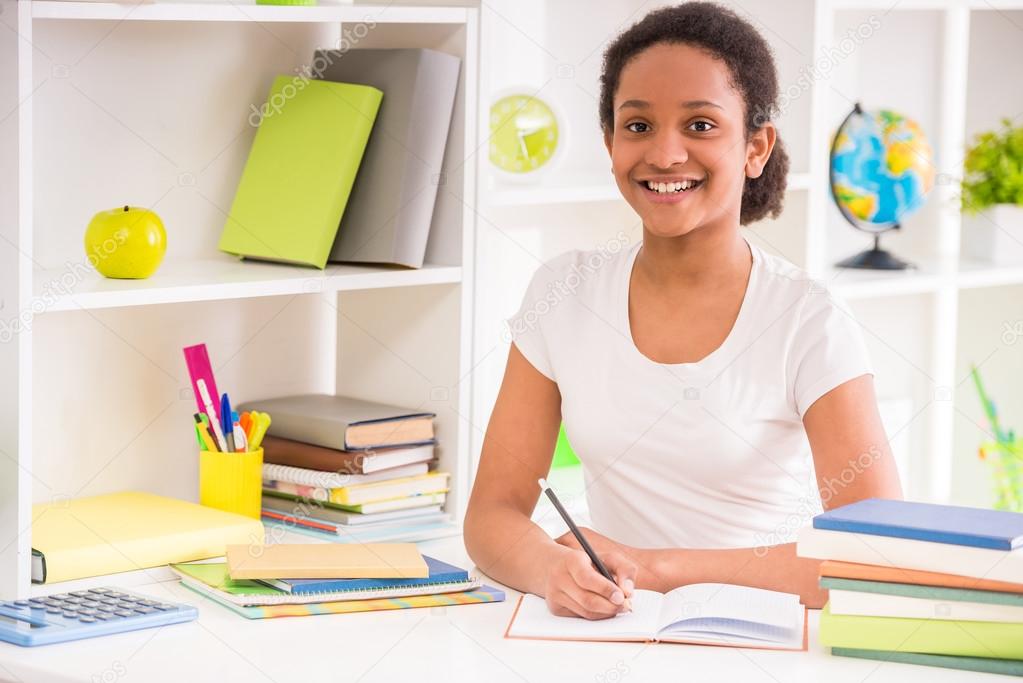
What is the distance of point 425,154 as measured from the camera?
6.22ft

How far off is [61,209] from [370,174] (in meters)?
0.40

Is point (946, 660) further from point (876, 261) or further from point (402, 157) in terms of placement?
point (876, 261)

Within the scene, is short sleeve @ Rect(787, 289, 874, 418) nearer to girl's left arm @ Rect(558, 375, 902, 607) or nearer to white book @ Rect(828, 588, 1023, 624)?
girl's left arm @ Rect(558, 375, 902, 607)

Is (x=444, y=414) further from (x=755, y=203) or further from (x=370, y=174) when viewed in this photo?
(x=755, y=203)

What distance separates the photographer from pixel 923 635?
136 cm

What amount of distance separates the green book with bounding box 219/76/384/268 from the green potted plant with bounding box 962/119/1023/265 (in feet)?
4.84

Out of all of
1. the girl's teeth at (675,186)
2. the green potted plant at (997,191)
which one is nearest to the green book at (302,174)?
the girl's teeth at (675,186)

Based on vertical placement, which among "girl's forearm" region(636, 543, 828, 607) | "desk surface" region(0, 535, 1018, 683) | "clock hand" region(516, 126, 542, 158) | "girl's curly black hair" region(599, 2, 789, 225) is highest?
"girl's curly black hair" region(599, 2, 789, 225)

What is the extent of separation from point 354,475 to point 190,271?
333mm

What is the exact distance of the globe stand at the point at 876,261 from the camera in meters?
2.74

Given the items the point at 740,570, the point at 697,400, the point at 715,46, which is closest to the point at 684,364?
the point at 697,400

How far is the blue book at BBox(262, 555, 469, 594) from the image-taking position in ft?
5.06

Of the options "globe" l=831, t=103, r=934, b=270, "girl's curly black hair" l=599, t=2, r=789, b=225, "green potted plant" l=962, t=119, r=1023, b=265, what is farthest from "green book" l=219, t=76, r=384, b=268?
"green potted plant" l=962, t=119, r=1023, b=265

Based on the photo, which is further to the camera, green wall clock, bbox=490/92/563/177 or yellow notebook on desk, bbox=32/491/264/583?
green wall clock, bbox=490/92/563/177
